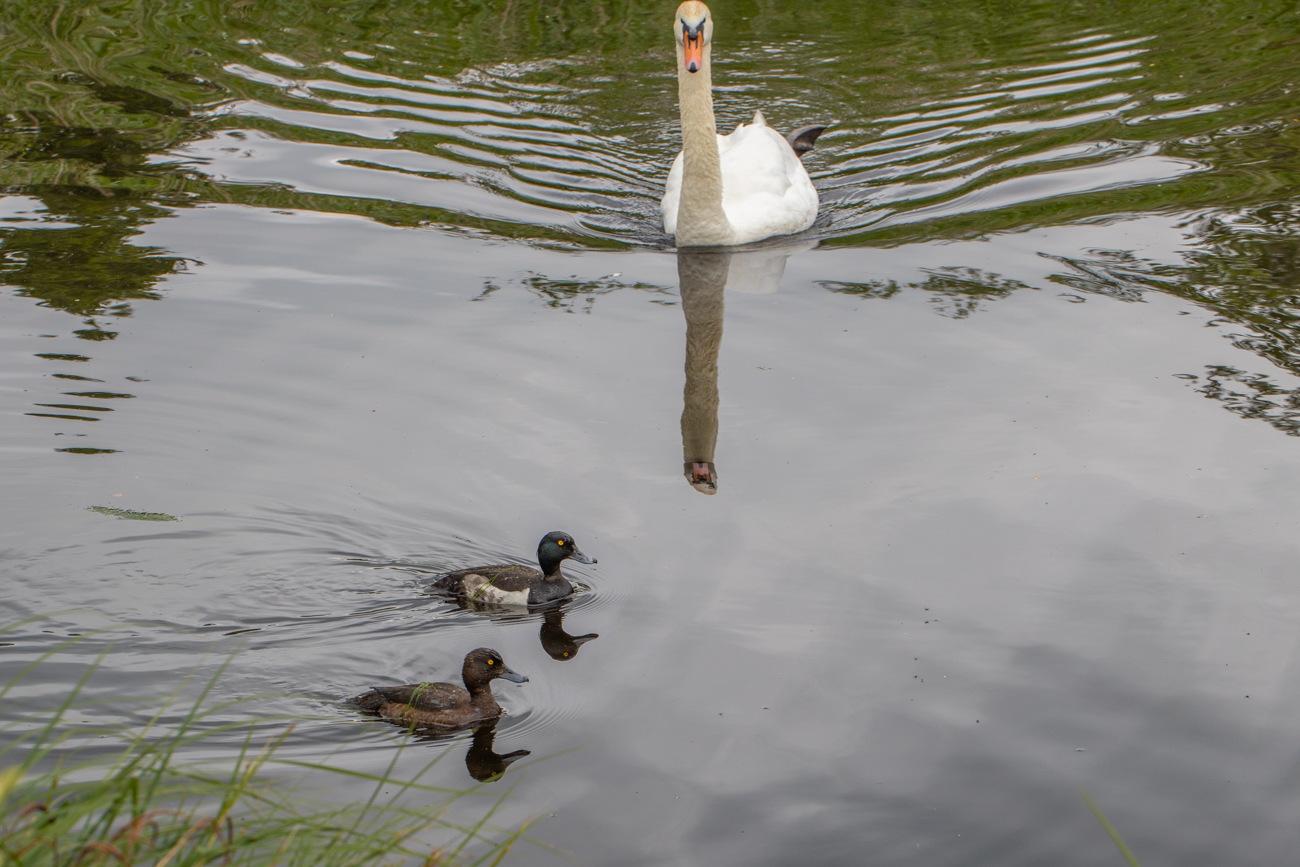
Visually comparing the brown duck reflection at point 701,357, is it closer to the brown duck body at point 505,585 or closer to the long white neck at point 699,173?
the long white neck at point 699,173

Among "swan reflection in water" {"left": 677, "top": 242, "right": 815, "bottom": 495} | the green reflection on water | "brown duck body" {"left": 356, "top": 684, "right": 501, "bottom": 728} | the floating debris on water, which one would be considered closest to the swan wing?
"swan reflection in water" {"left": 677, "top": 242, "right": 815, "bottom": 495}

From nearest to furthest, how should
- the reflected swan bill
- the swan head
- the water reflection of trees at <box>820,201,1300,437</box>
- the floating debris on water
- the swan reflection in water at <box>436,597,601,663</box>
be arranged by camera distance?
the reflected swan bill, the swan reflection in water at <box>436,597,601,663</box>, the floating debris on water, the water reflection of trees at <box>820,201,1300,437</box>, the swan head

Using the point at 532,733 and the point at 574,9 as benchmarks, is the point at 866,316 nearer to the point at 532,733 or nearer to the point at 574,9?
the point at 532,733

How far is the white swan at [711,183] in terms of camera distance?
10.4m

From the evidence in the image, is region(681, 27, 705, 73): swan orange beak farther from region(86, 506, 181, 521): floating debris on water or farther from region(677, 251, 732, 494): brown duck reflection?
region(86, 506, 181, 521): floating debris on water

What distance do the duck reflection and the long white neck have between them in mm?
5601

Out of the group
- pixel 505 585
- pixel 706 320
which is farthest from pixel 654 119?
pixel 505 585

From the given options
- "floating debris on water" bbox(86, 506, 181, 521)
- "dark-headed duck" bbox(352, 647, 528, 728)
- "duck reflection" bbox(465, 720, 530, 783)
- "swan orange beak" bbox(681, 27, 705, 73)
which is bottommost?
"duck reflection" bbox(465, 720, 530, 783)

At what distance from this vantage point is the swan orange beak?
1045cm

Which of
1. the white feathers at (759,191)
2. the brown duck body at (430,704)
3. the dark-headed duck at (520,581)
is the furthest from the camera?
the white feathers at (759,191)

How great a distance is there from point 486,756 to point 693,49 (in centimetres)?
668

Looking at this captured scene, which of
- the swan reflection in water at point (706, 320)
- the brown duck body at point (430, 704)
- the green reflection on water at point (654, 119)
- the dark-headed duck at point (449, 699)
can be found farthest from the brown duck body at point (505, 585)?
the green reflection on water at point (654, 119)

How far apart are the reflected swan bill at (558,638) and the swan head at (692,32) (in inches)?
216

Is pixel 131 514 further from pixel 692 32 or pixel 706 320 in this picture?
pixel 692 32
